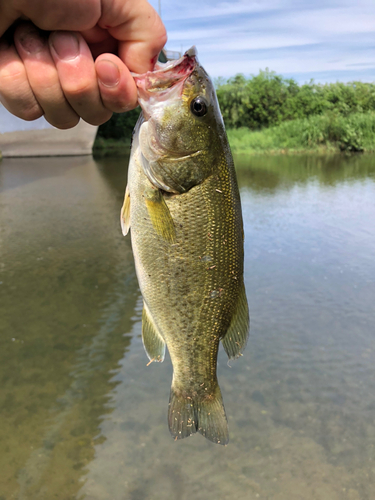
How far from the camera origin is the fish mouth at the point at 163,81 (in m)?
1.91

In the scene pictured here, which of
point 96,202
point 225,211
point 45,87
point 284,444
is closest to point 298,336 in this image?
point 284,444

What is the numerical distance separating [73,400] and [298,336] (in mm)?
3129

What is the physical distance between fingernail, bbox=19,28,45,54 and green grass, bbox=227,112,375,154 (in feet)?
93.2

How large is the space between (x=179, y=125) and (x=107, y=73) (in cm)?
38

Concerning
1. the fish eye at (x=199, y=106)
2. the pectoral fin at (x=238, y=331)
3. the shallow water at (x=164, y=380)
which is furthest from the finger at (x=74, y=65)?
the shallow water at (x=164, y=380)

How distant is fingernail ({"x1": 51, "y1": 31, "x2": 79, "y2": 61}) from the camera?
180 centimetres

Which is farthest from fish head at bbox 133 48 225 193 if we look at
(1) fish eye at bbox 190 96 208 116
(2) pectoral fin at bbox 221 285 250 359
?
(2) pectoral fin at bbox 221 285 250 359

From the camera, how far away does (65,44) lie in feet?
5.96

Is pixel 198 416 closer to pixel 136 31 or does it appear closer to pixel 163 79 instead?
pixel 163 79

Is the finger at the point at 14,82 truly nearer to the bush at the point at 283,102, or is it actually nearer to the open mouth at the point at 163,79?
the open mouth at the point at 163,79

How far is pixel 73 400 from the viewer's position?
474 centimetres

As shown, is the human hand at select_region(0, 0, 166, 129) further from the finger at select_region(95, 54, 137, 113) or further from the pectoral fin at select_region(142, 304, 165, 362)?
the pectoral fin at select_region(142, 304, 165, 362)

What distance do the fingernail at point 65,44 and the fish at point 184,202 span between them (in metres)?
0.28

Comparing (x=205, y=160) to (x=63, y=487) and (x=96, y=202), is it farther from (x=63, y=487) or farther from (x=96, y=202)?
(x=96, y=202)
